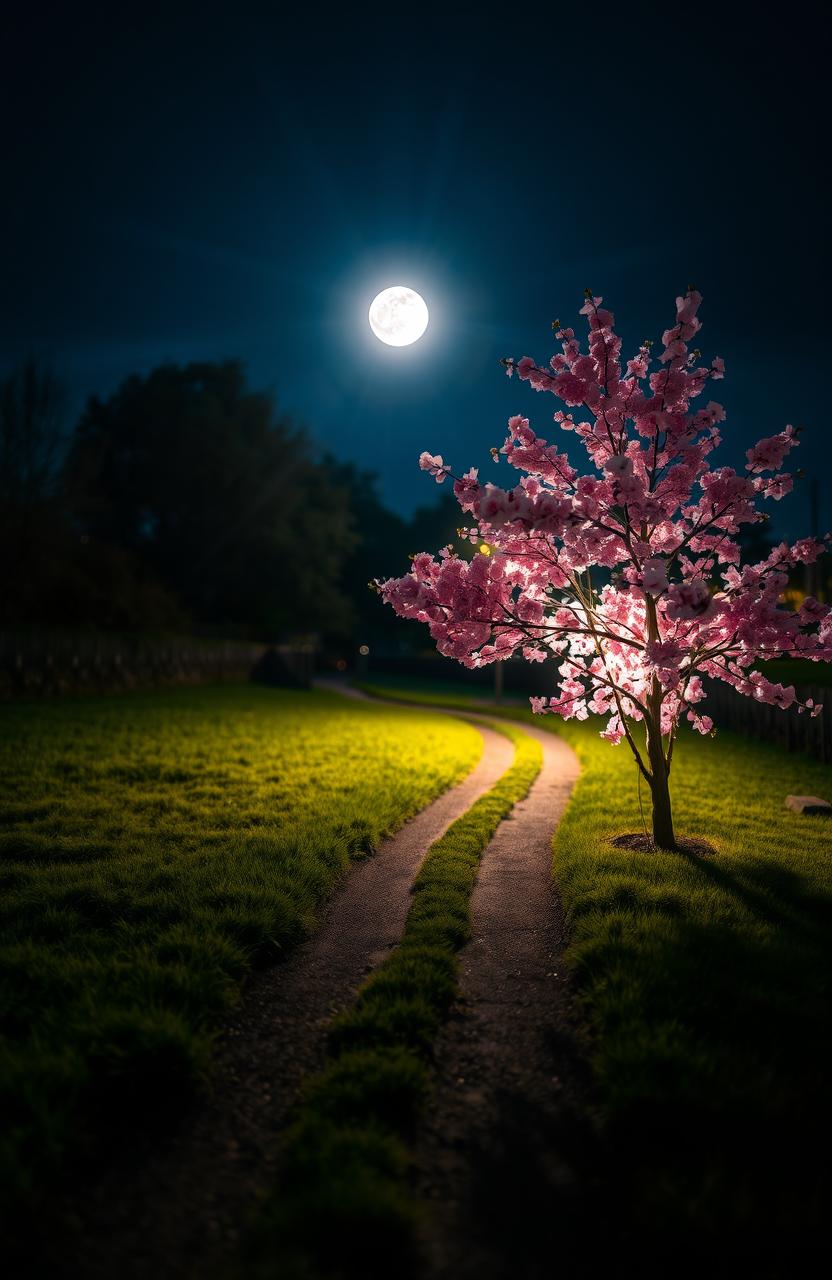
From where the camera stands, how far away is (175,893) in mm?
5980

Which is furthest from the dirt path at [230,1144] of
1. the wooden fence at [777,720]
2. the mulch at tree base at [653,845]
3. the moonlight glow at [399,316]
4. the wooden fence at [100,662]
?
the wooden fence at [100,662]

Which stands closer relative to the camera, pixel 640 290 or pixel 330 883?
pixel 330 883

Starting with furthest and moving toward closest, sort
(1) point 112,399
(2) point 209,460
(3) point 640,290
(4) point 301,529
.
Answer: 1. (3) point 640,290
2. (4) point 301,529
3. (1) point 112,399
4. (2) point 209,460

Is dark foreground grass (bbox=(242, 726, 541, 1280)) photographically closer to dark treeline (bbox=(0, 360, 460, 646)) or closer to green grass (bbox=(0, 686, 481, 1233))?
green grass (bbox=(0, 686, 481, 1233))

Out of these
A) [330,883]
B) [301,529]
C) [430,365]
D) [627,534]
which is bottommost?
[330,883]

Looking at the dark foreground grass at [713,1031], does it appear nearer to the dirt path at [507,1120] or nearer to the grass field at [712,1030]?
the grass field at [712,1030]

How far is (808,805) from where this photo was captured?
31.8 ft

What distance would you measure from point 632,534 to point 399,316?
749 cm

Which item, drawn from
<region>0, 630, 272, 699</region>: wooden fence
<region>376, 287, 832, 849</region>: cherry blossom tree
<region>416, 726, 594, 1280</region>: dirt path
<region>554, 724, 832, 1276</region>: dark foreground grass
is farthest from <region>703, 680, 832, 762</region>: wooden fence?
<region>0, 630, 272, 699</region>: wooden fence

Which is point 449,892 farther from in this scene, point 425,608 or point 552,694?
point 552,694

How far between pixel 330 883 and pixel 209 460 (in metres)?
45.2

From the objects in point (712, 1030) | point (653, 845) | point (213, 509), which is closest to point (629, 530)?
point (653, 845)

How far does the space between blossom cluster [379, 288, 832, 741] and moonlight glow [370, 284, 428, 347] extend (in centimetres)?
574

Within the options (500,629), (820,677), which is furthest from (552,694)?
(500,629)
